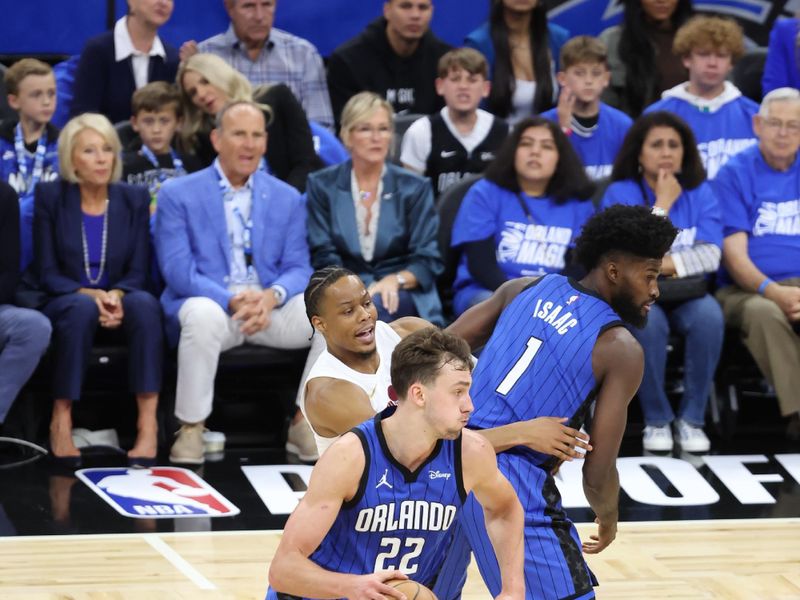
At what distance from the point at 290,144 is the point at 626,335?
409 centimetres

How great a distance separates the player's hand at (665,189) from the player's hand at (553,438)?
353 centimetres

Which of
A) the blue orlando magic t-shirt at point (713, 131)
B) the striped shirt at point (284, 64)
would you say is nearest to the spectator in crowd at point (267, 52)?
the striped shirt at point (284, 64)

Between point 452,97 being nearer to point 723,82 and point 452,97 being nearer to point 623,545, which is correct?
point 723,82

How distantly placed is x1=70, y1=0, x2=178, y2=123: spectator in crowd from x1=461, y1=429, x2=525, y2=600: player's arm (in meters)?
4.82

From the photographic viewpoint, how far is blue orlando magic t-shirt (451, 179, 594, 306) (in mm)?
7398

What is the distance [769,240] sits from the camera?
767cm

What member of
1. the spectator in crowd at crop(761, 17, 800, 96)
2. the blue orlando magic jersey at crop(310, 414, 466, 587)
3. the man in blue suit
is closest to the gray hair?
the spectator in crowd at crop(761, 17, 800, 96)

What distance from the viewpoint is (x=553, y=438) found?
409cm

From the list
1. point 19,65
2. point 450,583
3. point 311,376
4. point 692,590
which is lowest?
point 692,590

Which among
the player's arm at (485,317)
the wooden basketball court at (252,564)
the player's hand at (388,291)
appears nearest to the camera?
the player's arm at (485,317)

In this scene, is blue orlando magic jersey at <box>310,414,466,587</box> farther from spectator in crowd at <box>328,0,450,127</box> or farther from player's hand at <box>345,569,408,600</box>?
spectator in crowd at <box>328,0,450,127</box>

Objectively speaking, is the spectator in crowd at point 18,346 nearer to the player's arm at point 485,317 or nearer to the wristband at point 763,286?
the player's arm at point 485,317

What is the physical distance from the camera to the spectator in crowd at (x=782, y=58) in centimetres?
852

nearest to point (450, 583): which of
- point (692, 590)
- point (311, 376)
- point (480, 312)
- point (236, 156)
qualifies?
point (311, 376)
